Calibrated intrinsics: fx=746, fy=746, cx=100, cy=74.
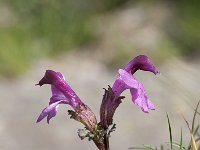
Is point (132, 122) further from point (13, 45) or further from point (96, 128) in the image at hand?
point (96, 128)

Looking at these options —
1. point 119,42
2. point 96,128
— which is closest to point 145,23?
point 119,42

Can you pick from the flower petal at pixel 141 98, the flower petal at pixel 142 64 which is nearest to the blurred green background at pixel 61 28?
the flower petal at pixel 142 64

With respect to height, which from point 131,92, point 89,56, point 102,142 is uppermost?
point 89,56

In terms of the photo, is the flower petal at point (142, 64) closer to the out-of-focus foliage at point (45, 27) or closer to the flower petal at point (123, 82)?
the flower petal at point (123, 82)

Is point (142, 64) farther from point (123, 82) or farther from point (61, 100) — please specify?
point (61, 100)

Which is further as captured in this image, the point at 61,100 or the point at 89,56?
the point at 89,56

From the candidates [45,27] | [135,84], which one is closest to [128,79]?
[135,84]
